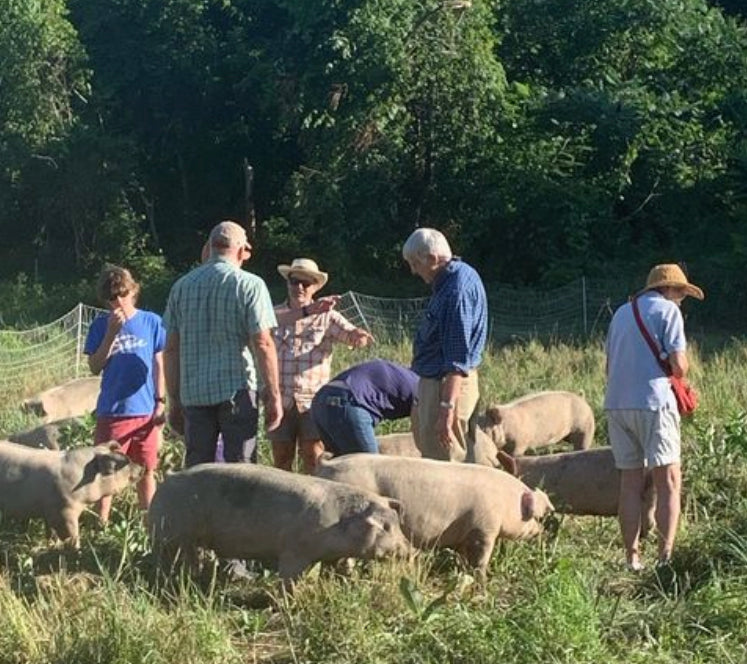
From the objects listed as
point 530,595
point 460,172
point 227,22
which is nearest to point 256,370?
point 530,595

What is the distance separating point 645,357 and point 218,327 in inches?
80.6

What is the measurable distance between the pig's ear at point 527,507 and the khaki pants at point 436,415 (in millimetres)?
511

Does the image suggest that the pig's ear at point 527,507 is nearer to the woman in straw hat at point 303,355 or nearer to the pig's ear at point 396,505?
the pig's ear at point 396,505

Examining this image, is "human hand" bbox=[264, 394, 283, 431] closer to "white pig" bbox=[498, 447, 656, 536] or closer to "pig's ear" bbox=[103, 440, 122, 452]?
"pig's ear" bbox=[103, 440, 122, 452]

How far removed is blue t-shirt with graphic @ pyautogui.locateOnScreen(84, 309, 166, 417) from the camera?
7.05m

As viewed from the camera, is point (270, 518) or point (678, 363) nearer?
point (270, 518)

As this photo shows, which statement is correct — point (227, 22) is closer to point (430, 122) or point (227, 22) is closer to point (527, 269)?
point (430, 122)

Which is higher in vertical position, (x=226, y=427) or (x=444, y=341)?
(x=444, y=341)

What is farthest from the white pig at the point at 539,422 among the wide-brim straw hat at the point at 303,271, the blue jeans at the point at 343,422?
the blue jeans at the point at 343,422

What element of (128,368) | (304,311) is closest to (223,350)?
(128,368)

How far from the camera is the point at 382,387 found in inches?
271

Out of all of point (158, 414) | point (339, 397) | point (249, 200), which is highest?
point (249, 200)

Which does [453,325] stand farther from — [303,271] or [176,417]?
[176,417]

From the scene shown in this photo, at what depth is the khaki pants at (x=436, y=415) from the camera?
6.49 meters
